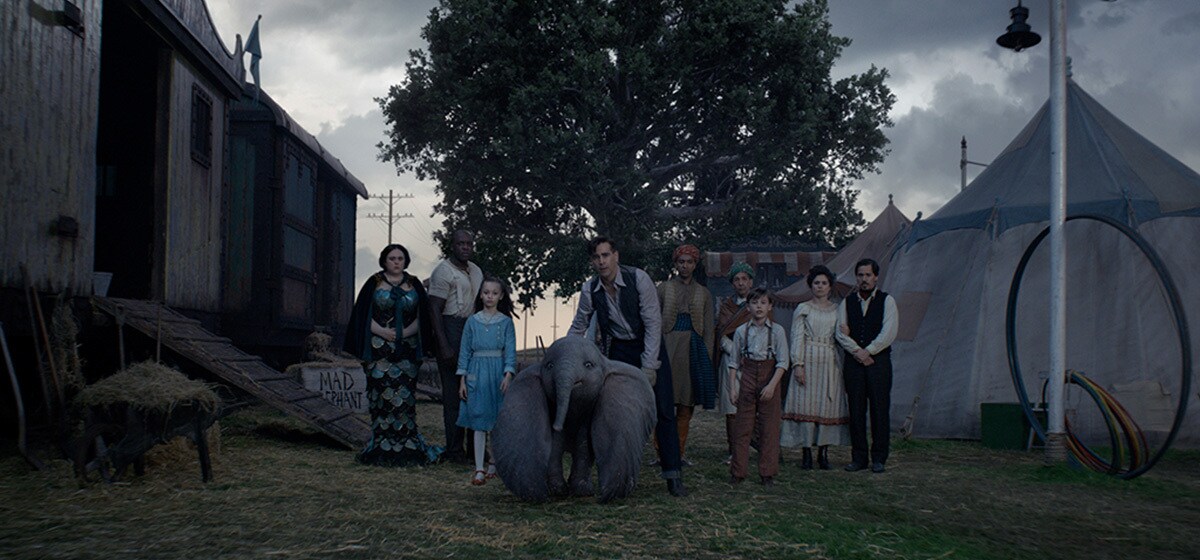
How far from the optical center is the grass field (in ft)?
16.1

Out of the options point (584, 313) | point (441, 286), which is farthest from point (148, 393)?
point (584, 313)

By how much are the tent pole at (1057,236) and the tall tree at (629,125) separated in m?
14.2

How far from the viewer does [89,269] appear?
355 inches

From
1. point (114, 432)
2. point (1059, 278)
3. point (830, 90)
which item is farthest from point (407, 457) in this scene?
point (830, 90)

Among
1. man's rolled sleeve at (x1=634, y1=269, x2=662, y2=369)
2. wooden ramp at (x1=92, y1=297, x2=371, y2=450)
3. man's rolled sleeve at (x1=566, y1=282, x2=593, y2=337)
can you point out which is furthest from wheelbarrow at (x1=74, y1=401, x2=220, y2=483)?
man's rolled sleeve at (x1=634, y1=269, x2=662, y2=369)

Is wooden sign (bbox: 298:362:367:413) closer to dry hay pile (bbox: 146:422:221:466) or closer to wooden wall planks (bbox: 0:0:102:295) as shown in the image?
Result: wooden wall planks (bbox: 0:0:102:295)

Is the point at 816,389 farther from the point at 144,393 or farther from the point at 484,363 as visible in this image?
the point at 144,393

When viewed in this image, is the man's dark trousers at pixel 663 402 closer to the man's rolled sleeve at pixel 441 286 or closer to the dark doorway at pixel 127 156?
the man's rolled sleeve at pixel 441 286

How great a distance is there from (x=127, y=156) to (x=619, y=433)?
7.82 m

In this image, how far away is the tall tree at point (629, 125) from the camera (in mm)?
23188

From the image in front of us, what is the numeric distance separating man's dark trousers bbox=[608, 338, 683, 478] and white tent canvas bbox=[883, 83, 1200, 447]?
551 centimetres

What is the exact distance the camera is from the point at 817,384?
342 inches

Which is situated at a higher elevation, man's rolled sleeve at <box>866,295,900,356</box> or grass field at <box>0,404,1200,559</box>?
man's rolled sleeve at <box>866,295,900,356</box>

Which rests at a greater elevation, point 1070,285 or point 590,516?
point 1070,285
